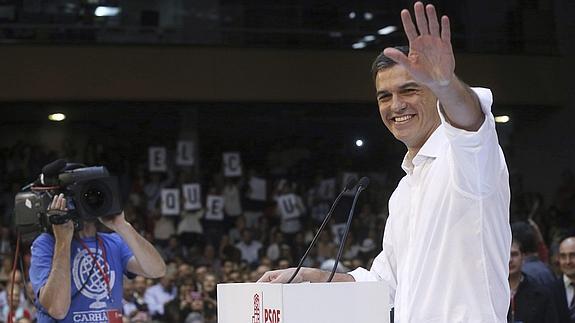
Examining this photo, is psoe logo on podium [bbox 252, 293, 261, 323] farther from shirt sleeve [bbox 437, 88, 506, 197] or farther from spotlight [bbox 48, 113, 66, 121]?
spotlight [bbox 48, 113, 66, 121]

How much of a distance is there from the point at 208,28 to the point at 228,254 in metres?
2.64

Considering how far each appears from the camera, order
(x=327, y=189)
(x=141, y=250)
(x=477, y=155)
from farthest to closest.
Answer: (x=327, y=189)
(x=141, y=250)
(x=477, y=155)

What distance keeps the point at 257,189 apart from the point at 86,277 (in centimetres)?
884

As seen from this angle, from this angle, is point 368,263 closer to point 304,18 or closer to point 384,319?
point 304,18

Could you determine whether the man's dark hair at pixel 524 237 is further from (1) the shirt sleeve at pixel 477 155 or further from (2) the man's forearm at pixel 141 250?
(1) the shirt sleeve at pixel 477 155

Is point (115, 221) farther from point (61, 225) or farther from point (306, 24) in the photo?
point (306, 24)

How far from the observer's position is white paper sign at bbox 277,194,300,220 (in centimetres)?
1260

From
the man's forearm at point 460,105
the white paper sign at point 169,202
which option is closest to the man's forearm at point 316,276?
the man's forearm at point 460,105

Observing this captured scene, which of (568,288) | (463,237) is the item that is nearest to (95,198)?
(463,237)

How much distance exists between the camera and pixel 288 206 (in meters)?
12.7

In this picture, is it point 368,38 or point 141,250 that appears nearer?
point 141,250

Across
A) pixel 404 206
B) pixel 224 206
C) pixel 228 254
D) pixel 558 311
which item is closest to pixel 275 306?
pixel 404 206

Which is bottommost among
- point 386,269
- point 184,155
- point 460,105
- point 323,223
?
point 386,269

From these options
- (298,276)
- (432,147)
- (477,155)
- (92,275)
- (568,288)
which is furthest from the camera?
(568,288)
